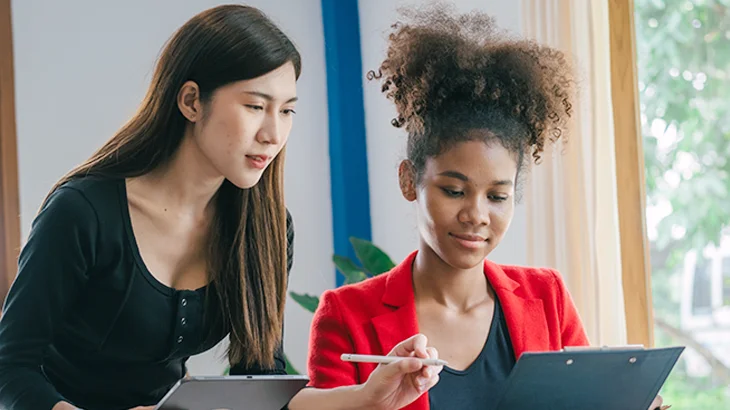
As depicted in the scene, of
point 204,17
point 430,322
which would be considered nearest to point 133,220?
point 204,17

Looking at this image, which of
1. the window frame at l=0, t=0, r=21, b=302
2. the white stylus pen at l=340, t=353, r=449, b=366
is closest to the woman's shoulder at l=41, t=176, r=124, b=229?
the white stylus pen at l=340, t=353, r=449, b=366

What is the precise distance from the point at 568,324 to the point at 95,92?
245 cm

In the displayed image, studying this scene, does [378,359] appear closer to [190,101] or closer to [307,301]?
[190,101]

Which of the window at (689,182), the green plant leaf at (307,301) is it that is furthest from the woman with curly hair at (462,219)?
the green plant leaf at (307,301)

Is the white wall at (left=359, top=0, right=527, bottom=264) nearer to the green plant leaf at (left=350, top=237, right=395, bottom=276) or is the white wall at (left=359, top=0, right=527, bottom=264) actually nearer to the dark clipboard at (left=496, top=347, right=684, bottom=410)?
the green plant leaf at (left=350, top=237, right=395, bottom=276)

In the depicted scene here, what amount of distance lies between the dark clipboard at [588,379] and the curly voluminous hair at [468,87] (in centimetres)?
47

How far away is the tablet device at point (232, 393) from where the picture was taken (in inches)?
54.4

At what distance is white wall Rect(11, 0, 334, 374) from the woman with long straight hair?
183cm

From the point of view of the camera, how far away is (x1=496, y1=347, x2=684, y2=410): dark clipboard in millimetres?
1321

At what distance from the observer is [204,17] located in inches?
63.6

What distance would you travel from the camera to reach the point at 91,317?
63.4 inches

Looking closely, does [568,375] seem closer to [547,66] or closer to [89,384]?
[547,66]

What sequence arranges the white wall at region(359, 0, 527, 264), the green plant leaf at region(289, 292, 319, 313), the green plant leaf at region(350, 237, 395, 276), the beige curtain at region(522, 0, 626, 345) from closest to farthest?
1. the beige curtain at region(522, 0, 626, 345)
2. the green plant leaf at region(350, 237, 395, 276)
3. the green plant leaf at region(289, 292, 319, 313)
4. the white wall at region(359, 0, 527, 264)

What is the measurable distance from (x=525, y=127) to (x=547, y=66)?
13 cm
